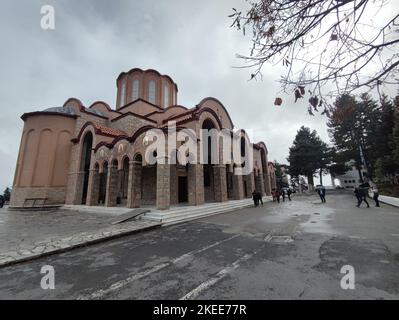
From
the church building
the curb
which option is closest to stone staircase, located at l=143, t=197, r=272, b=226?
the church building

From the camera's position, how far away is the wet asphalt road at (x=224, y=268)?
9.67 feet

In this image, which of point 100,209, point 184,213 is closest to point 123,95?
point 100,209

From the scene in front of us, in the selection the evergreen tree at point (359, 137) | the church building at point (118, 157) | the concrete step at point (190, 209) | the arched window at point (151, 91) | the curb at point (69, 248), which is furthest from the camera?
the evergreen tree at point (359, 137)

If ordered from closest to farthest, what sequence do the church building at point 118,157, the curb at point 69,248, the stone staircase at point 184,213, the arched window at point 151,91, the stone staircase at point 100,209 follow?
1. the curb at point 69,248
2. the stone staircase at point 184,213
3. the stone staircase at point 100,209
4. the church building at point 118,157
5. the arched window at point 151,91

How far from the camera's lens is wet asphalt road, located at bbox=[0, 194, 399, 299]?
295 centimetres

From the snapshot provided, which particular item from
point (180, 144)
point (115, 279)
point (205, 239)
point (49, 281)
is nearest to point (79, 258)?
point (49, 281)

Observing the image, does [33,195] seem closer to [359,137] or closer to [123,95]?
[123,95]

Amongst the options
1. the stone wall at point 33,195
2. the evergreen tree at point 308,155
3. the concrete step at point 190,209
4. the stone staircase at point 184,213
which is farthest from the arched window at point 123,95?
the evergreen tree at point 308,155

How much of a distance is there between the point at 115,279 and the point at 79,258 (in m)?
1.93

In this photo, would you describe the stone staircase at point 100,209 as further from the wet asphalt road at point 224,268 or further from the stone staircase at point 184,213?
the wet asphalt road at point 224,268

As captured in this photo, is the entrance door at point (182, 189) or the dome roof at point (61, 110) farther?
the dome roof at point (61, 110)

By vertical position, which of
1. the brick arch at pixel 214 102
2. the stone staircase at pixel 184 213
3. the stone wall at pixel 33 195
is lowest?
the stone staircase at pixel 184 213

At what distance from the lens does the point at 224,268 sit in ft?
12.6

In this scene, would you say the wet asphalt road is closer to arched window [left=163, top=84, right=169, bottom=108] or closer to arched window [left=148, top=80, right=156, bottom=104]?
arched window [left=148, top=80, right=156, bottom=104]
